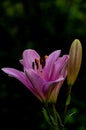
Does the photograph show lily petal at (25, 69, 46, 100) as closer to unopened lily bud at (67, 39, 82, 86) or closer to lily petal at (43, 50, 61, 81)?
lily petal at (43, 50, 61, 81)

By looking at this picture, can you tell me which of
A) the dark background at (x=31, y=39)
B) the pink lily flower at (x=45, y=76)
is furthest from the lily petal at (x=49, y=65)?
the dark background at (x=31, y=39)

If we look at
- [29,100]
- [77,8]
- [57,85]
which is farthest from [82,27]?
[57,85]

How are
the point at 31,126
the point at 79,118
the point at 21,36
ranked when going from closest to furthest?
the point at 79,118 → the point at 31,126 → the point at 21,36

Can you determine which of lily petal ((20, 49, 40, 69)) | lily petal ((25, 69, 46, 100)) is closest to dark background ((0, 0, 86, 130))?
lily petal ((20, 49, 40, 69))

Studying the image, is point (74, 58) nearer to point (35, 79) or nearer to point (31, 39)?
point (35, 79)

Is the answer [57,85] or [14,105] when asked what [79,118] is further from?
[57,85]

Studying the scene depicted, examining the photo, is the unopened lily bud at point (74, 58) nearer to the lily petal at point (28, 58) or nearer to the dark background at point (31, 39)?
the lily petal at point (28, 58)

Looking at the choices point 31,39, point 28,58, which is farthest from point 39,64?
point 31,39
